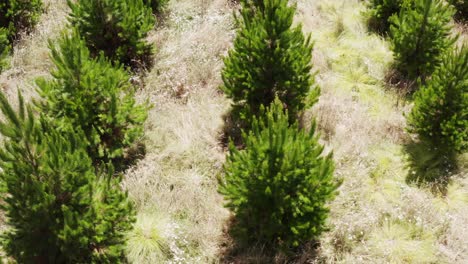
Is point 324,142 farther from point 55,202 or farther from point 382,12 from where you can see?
point 55,202

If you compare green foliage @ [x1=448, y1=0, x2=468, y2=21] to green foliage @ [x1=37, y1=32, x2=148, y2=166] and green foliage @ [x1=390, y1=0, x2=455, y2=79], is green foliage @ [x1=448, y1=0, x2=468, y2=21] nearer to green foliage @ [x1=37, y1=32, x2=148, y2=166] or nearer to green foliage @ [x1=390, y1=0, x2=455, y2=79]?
green foliage @ [x1=390, y1=0, x2=455, y2=79]

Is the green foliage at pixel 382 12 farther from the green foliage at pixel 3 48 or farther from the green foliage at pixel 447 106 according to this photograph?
the green foliage at pixel 3 48

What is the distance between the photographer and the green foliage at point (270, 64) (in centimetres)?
577

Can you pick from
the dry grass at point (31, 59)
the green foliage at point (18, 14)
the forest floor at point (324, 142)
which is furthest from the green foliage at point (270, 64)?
A: the green foliage at point (18, 14)

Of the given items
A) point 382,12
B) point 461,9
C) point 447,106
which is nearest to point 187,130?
point 447,106

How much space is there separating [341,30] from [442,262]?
16.7 ft

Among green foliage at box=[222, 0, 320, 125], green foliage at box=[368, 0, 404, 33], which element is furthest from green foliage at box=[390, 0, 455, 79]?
green foliage at box=[222, 0, 320, 125]

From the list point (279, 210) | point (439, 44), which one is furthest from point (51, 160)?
point (439, 44)

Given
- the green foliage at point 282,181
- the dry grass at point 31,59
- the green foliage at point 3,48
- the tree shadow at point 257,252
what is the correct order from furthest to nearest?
1. the green foliage at point 3,48
2. the dry grass at point 31,59
3. the tree shadow at point 257,252
4. the green foliage at point 282,181

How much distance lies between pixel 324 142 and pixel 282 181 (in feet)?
7.24

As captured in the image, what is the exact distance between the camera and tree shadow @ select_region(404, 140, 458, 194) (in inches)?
233

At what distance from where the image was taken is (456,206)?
564 cm

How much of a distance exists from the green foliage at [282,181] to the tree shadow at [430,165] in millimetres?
2126

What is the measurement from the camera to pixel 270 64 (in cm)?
594
